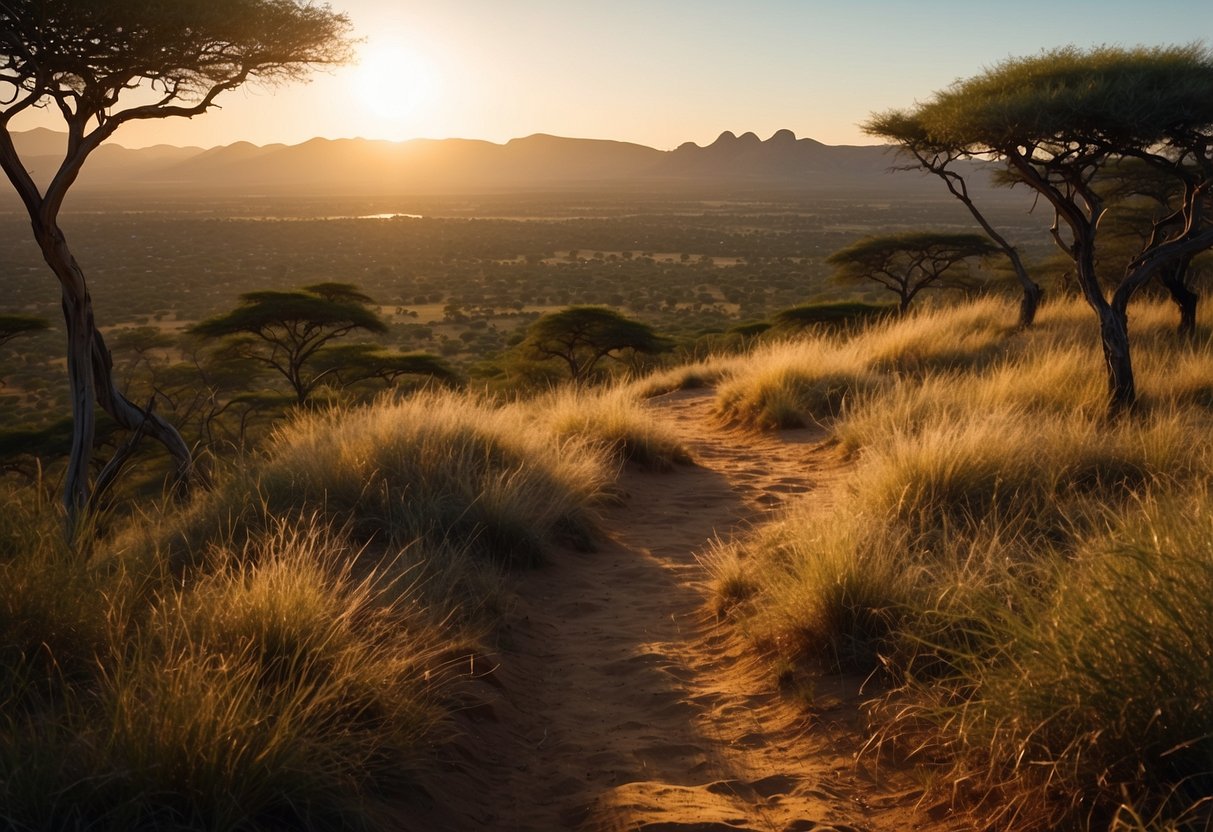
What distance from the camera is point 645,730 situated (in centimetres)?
386

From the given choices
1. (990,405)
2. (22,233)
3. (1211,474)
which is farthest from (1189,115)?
(22,233)

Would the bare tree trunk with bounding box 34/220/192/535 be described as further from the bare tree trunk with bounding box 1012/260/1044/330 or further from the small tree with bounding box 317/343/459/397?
the bare tree trunk with bounding box 1012/260/1044/330

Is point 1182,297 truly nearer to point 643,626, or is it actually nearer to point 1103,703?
point 643,626

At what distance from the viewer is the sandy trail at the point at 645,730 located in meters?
3.12

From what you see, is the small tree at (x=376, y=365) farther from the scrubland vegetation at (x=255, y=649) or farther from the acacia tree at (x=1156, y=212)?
the scrubland vegetation at (x=255, y=649)

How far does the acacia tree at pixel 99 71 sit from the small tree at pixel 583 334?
1173cm

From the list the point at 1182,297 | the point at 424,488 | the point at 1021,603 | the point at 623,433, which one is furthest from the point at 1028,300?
the point at 1021,603

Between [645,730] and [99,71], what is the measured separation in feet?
25.1

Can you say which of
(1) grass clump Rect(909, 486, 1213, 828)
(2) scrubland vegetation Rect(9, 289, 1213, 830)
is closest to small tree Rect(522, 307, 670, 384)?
(2) scrubland vegetation Rect(9, 289, 1213, 830)

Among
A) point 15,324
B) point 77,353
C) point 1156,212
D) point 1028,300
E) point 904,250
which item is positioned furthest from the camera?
point 904,250

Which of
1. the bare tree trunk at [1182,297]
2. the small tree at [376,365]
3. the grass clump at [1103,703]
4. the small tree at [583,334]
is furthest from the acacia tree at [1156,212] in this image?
the small tree at [376,365]

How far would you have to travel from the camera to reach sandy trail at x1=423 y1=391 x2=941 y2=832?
123 inches

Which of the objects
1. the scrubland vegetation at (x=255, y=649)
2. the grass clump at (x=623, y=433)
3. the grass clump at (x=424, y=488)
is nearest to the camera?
the scrubland vegetation at (x=255, y=649)

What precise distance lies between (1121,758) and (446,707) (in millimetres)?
2282
